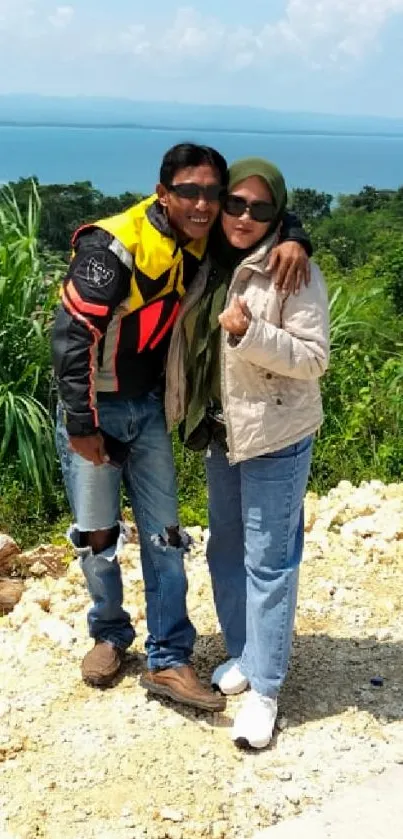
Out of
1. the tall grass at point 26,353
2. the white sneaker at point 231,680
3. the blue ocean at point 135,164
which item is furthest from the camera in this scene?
the blue ocean at point 135,164

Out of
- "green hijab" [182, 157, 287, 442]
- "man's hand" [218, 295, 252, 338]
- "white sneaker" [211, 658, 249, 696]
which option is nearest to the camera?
"man's hand" [218, 295, 252, 338]

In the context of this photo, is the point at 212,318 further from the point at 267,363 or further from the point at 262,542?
the point at 262,542

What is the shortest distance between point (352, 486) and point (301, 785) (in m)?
2.95

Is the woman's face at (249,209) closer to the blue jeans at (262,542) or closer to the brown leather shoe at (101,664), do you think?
the blue jeans at (262,542)

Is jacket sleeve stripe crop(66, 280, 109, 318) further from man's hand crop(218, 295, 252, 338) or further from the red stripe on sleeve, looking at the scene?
man's hand crop(218, 295, 252, 338)

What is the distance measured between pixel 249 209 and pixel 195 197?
0.15m

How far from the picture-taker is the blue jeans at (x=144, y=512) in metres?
3.41

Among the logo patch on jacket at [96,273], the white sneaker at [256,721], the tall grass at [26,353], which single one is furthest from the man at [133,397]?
the tall grass at [26,353]

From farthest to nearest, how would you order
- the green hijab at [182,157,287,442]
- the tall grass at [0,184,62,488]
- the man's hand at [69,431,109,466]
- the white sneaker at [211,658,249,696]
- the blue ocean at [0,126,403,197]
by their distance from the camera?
the blue ocean at [0,126,403,197], the tall grass at [0,184,62,488], the white sneaker at [211,658,249,696], the man's hand at [69,431,109,466], the green hijab at [182,157,287,442]

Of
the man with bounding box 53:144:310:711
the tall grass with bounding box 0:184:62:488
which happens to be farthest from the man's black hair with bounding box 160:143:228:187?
the tall grass with bounding box 0:184:62:488

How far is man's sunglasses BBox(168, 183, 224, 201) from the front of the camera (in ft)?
10.1

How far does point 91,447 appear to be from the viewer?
10.7 feet

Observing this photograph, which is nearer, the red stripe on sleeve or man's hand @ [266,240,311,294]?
man's hand @ [266,240,311,294]

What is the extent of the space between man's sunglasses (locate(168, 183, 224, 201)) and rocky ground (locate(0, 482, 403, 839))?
64.5 inches
